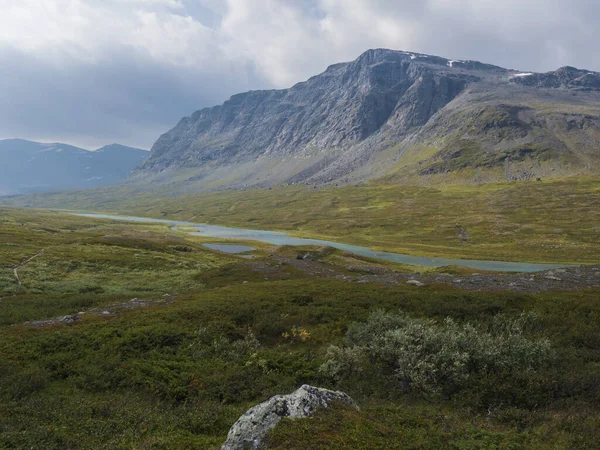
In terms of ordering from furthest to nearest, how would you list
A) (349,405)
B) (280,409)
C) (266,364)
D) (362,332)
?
(362,332) → (266,364) → (349,405) → (280,409)

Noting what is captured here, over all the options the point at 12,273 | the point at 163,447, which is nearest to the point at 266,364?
the point at 163,447

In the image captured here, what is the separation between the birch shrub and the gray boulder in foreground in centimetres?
445

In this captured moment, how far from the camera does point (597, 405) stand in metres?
13.9

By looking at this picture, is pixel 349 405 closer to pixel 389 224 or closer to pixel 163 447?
pixel 163 447

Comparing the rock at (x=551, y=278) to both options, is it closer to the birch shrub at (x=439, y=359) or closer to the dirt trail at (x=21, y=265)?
the birch shrub at (x=439, y=359)

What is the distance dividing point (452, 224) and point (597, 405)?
571 ft

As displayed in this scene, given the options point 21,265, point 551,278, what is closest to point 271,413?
point 551,278

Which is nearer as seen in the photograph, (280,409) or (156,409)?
(280,409)

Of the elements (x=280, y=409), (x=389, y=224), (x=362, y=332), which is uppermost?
(x=280, y=409)

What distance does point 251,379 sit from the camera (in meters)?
17.5

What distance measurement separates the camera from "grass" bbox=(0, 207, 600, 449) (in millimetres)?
11367

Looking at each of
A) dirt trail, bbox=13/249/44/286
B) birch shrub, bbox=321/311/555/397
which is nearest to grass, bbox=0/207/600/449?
birch shrub, bbox=321/311/555/397

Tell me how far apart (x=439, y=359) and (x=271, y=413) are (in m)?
9.56

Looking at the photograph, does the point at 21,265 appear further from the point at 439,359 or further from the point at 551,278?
the point at 551,278
